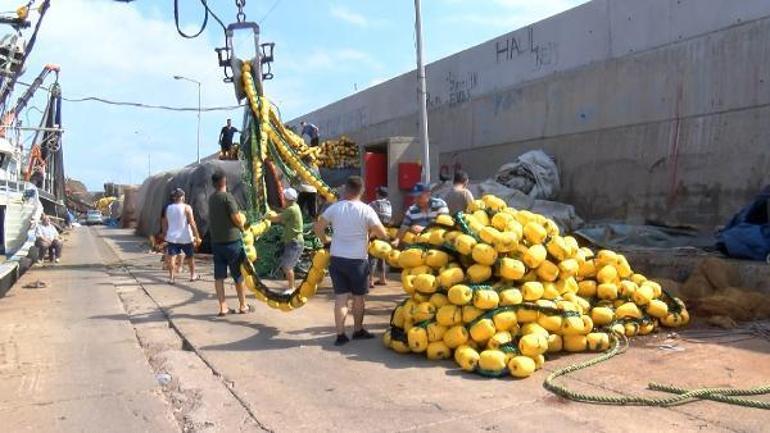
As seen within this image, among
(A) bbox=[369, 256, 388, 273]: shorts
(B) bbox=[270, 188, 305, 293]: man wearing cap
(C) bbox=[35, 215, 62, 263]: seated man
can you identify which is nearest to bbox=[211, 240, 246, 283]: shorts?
(B) bbox=[270, 188, 305, 293]: man wearing cap

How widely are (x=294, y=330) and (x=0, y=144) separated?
1918cm

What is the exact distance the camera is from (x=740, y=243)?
340 inches

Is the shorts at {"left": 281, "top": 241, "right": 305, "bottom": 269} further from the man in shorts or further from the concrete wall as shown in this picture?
the concrete wall

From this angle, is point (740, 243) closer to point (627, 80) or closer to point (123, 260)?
point (627, 80)

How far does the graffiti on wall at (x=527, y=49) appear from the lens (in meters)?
15.3

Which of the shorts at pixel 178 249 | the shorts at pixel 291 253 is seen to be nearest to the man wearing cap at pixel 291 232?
the shorts at pixel 291 253

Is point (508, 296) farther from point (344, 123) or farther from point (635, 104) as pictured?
point (344, 123)

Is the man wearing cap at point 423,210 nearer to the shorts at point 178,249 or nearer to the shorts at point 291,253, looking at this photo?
the shorts at point 291,253

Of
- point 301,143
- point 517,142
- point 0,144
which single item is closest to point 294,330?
point 301,143

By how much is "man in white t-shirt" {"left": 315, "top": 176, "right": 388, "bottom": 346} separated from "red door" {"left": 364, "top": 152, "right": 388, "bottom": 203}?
875cm

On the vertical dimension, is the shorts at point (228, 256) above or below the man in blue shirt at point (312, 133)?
below

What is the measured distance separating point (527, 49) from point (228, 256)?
33.4ft

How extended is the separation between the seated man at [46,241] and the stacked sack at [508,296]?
1230cm

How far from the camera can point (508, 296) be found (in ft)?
19.8
